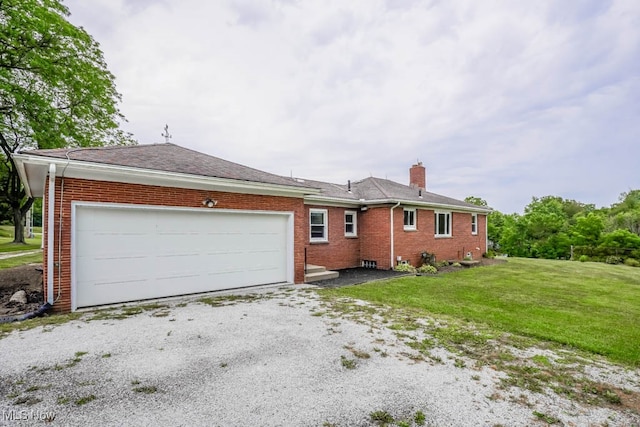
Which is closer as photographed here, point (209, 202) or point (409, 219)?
point (209, 202)

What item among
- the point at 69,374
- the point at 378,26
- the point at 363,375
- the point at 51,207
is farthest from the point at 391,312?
the point at 378,26

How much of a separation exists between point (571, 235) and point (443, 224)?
17.3 metres

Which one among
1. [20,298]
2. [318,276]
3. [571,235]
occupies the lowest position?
[318,276]

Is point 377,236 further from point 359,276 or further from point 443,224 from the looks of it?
point 443,224

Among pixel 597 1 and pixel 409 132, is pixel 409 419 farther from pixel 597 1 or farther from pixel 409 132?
pixel 409 132

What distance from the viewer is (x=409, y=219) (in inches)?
531

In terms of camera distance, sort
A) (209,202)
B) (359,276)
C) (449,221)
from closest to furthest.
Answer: (209,202), (359,276), (449,221)

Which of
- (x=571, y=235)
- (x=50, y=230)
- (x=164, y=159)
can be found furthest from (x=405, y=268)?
(x=571, y=235)

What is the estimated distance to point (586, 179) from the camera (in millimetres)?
24922

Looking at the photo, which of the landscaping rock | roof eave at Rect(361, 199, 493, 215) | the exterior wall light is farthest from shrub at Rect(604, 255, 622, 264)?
the landscaping rock

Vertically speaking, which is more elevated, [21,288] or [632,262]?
[21,288]

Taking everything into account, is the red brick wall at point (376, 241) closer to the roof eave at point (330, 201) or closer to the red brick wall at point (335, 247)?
the red brick wall at point (335, 247)

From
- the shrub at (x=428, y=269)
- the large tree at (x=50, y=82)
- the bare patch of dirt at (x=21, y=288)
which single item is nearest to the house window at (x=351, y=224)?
the shrub at (x=428, y=269)

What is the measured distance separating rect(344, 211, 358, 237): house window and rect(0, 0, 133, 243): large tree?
15.1 m
